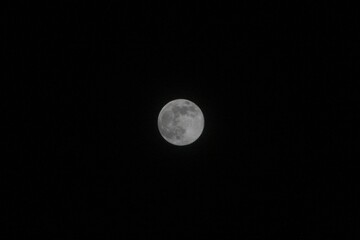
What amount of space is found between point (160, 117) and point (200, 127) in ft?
3.37

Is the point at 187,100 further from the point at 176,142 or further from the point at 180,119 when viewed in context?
the point at 176,142

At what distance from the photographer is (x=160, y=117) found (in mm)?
7371

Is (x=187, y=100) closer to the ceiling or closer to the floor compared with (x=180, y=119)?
closer to the ceiling

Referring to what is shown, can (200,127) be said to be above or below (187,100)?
below

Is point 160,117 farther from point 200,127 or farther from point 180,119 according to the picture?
point 200,127

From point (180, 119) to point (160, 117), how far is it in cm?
57

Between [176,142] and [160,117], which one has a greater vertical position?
[160,117]

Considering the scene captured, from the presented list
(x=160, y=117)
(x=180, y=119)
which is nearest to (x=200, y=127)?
(x=180, y=119)

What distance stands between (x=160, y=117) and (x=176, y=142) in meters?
0.75

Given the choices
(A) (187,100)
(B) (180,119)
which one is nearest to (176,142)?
(B) (180,119)

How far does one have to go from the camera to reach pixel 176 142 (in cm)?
718

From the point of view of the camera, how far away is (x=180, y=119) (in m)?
7.11

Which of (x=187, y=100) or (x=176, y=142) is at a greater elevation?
(x=187, y=100)

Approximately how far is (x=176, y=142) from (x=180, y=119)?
57 cm
